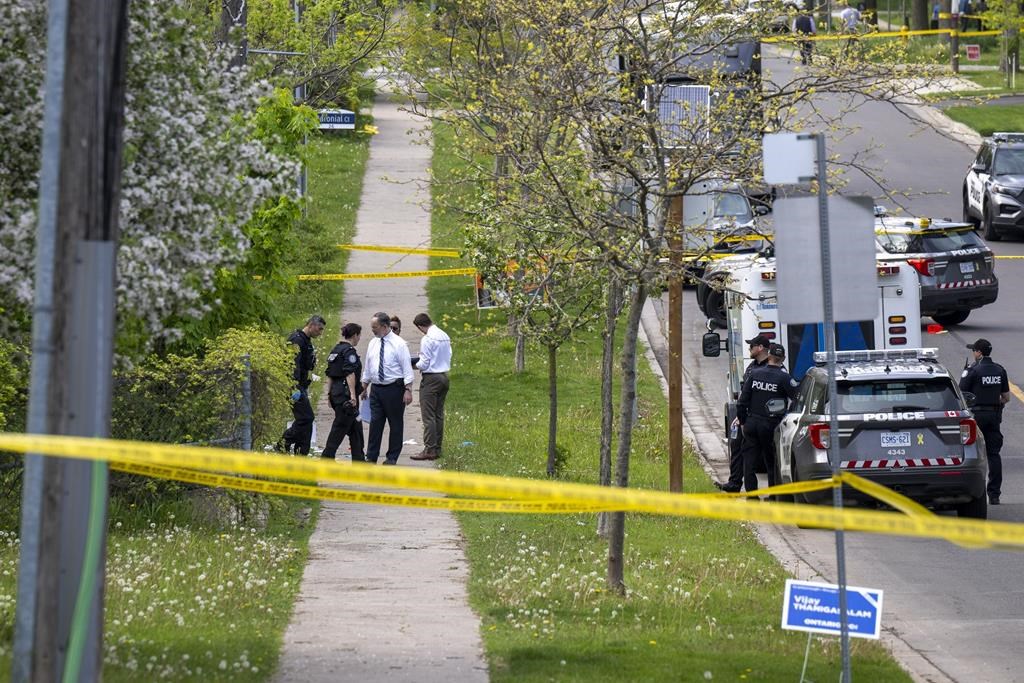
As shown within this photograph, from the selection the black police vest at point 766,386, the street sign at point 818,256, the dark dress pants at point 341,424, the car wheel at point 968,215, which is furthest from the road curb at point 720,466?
→ the car wheel at point 968,215

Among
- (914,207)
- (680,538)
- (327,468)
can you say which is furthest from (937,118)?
(327,468)

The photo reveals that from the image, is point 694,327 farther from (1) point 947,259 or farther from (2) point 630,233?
(2) point 630,233

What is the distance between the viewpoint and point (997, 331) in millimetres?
25875

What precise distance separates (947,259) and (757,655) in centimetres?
1651

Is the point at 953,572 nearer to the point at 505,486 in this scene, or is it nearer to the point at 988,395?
the point at 988,395

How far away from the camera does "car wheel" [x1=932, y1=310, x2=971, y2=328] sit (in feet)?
85.9

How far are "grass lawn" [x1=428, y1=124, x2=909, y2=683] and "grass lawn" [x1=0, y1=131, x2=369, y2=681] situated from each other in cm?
138

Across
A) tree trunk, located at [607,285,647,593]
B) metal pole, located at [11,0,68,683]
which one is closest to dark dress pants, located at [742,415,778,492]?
tree trunk, located at [607,285,647,593]

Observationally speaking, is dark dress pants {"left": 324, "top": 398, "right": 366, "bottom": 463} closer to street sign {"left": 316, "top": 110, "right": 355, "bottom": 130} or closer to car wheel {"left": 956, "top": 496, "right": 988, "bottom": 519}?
car wheel {"left": 956, "top": 496, "right": 988, "bottom": 519}

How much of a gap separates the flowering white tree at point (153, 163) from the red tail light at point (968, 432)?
753cm

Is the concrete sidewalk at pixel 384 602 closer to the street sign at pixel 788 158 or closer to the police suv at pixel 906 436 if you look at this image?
the street sign at pixel 788 158

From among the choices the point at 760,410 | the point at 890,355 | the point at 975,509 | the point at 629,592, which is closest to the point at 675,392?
the point at 760,410

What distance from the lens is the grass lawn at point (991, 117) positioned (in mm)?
44562

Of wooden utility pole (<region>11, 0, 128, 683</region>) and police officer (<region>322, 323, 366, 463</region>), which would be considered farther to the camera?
police officer (<region>322, 323, 366, 463</region>)
